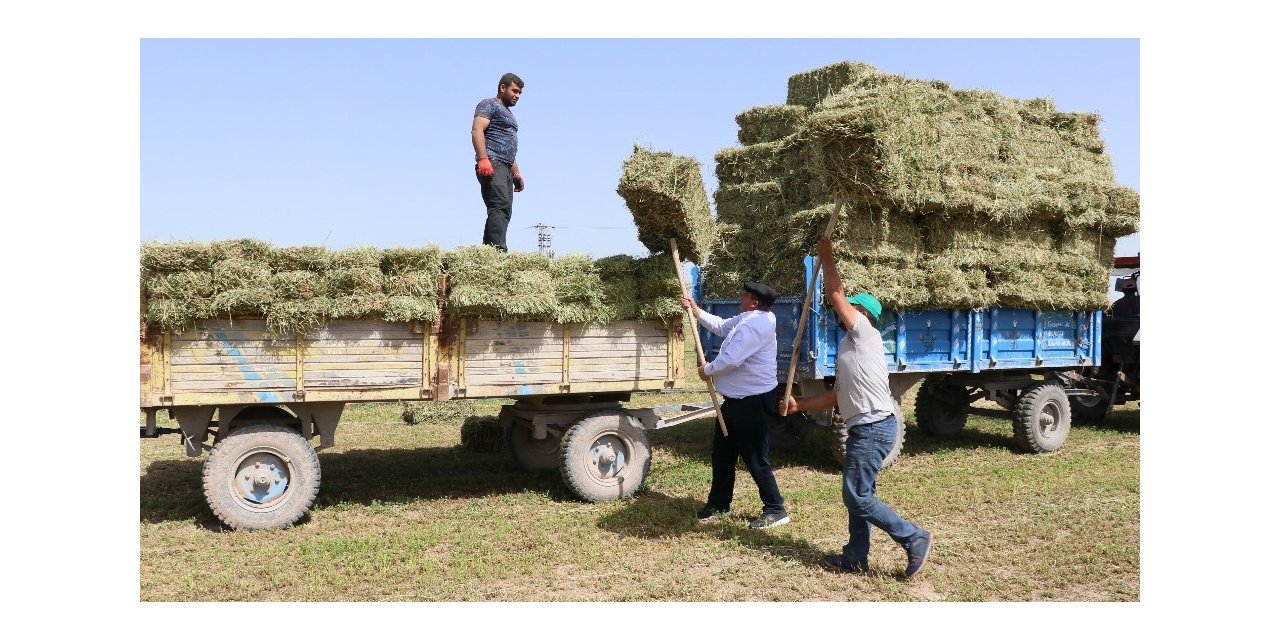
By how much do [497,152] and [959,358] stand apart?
5535 mm

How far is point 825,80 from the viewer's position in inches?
407

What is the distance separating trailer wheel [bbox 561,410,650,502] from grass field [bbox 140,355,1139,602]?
0.56 feet

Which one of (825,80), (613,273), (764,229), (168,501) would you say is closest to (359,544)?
(168,501)

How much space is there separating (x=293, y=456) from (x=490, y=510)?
1703 millimetres

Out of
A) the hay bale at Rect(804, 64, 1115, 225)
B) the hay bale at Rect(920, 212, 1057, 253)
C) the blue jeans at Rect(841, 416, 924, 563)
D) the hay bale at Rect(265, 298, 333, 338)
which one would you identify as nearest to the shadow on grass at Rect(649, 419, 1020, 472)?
Answer: the hay bale at Rect(920, 212, 1057, 253)

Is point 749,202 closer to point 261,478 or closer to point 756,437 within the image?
point 756,437

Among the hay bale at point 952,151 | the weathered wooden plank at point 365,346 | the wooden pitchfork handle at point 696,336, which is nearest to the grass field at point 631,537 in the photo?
the wooden pitchfork handle at point 696,336

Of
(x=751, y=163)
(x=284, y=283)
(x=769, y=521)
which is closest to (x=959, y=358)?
(x=751, y=163)

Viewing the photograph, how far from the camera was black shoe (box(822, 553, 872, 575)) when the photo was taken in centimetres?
602

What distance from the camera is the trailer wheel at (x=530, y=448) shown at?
9039 millimetres

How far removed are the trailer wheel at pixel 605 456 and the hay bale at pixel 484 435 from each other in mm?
2354

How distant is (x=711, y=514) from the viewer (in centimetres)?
737

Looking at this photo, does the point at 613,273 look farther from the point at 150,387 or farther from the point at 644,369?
the point at 150,387

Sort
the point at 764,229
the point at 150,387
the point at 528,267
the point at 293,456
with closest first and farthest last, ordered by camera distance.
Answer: the point at 150,387, the point at 293,456, the point at 528,267, the point at 764,229
